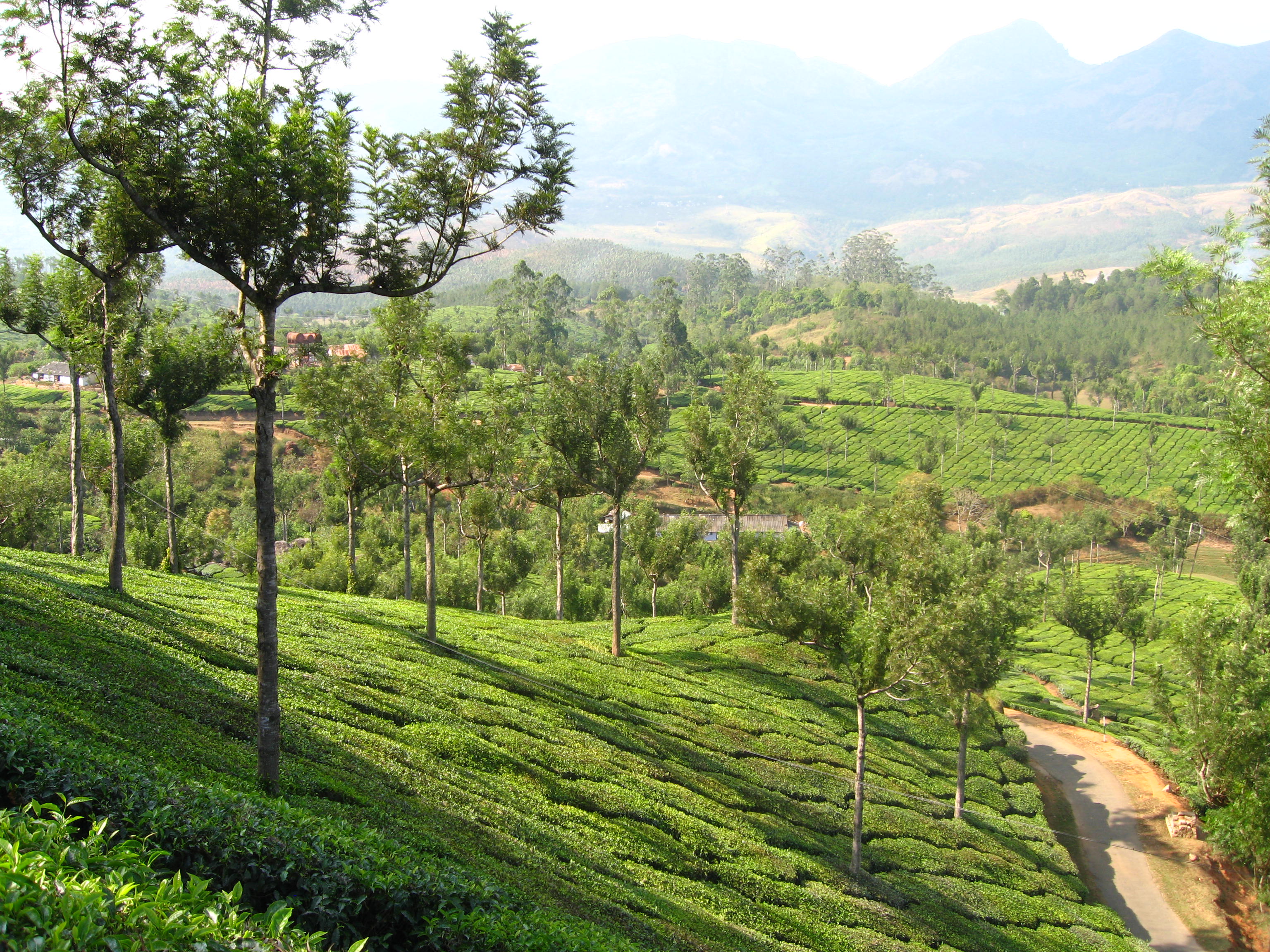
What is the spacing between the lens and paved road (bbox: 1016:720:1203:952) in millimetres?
26734

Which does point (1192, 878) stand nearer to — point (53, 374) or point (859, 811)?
point (859, 811)

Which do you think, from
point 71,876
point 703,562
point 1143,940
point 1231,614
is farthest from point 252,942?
point 703,562

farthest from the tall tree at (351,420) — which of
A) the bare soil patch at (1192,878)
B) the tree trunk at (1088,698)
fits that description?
the tree trunk at (1088,698)

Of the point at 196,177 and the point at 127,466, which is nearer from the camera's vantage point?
the point at 196,177

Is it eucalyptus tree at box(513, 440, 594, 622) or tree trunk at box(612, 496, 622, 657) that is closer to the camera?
eucalyptus tree at box(513, 440, 594, 622)

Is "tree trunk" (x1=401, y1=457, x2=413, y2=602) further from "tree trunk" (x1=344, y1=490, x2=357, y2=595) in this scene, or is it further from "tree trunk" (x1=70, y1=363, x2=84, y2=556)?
"tree trunk" (x1=70, y1=363, x2=84, y2=556)

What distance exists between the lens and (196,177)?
11008 mm

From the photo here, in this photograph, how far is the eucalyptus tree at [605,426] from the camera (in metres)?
31.3

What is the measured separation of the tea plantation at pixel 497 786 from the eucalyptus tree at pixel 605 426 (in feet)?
22.5

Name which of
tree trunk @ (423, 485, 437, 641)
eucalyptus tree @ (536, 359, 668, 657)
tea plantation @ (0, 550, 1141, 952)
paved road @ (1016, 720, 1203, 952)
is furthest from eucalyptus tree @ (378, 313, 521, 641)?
paved road @ (1016, 720, 1203, 952)

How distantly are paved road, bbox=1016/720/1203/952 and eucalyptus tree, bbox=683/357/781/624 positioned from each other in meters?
18.4

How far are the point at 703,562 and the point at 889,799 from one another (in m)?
35.6

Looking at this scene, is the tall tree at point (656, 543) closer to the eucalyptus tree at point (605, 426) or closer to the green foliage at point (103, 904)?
the eucalyptus tree at point (605, 426)

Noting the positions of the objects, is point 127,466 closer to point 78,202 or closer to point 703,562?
point 78,202
